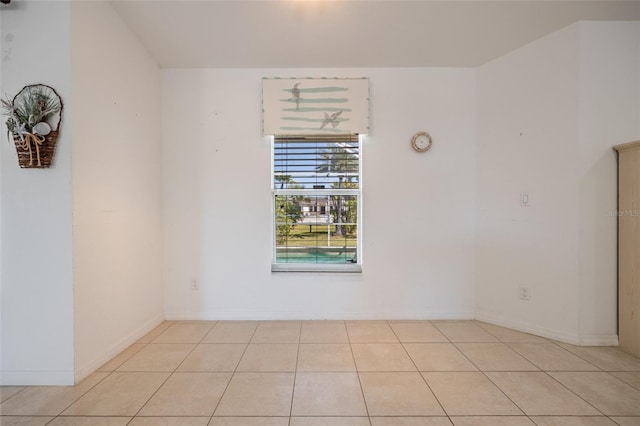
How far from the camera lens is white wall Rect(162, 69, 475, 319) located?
3064 millimetres

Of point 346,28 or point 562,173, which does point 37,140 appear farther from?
point 562,173

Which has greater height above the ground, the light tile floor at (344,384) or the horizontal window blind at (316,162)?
the horizontal window blind at (316,162)

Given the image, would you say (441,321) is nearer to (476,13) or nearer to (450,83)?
(450,83)

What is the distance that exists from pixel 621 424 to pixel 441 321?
1510 mm

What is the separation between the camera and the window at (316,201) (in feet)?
10.3

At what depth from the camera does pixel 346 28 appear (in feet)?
8.14

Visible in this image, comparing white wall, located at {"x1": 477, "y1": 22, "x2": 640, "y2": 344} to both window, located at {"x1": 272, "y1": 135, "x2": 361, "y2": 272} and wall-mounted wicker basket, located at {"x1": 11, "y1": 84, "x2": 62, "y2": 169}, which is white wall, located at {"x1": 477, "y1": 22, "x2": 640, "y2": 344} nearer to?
window, located at {"x1": 272, "y1": 135, "x2": 361, "y2": 272}

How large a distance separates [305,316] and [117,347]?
163 cm

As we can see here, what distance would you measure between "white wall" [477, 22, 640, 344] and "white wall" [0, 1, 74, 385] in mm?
3589

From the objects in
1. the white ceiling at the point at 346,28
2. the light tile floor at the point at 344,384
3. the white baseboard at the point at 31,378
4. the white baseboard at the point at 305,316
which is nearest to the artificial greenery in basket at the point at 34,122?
the white ceiling at the point at 346,28

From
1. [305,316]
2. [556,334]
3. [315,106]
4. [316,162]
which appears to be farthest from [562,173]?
[305,316]

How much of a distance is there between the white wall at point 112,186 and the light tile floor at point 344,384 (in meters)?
0.34

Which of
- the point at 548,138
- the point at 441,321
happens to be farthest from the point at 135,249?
the point at 548,138

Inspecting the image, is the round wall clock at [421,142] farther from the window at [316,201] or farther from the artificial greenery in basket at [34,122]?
the artificial greenery in basket at [34,122]
